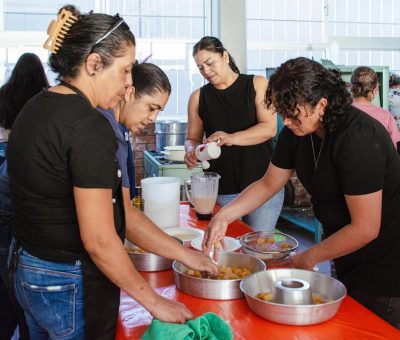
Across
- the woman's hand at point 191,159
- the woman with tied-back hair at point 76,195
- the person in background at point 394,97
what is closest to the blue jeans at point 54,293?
the woman with tied-back hair at point 76,195

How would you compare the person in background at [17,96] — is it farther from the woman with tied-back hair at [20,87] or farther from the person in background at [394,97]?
the person in background at [394,97]

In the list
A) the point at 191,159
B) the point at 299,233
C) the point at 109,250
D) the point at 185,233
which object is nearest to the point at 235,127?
the point at 191,159

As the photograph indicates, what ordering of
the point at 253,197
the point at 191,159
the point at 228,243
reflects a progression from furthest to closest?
the point at 191,159 → the point at 253,197 → the point at 228,243

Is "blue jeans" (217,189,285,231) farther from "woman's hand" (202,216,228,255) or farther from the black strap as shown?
the black strap

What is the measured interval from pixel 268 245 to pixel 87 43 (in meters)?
0.95

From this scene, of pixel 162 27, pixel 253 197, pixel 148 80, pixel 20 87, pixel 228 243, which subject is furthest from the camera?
pixel 162 27

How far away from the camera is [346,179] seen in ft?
4.73

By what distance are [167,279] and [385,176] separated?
74cm

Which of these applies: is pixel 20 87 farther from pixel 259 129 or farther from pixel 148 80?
pixel 259 129

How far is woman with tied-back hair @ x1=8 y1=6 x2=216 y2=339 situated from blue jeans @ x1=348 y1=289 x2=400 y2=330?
725mm

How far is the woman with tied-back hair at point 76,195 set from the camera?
3.41 feet

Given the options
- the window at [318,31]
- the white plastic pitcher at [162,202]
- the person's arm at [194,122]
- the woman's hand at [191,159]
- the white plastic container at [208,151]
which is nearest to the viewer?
the white plastic pitcher at [162,202]

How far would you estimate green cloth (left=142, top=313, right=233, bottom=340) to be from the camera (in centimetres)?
107

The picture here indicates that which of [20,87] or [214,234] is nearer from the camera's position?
[214,234]
